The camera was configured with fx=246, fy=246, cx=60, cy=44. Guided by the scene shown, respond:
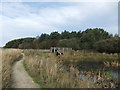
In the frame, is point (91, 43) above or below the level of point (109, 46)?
above

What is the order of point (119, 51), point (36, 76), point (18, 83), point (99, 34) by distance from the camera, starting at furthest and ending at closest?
1. point (99, 34)
2. point (119, 51)
3. point (36, 76)
4. point (18, 83)

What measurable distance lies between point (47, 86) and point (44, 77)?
59.9 inches

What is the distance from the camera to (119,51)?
3447 cm

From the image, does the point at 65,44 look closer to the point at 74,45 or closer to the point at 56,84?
the point at 74,45

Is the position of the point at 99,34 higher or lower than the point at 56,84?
higher

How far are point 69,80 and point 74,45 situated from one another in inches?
1497

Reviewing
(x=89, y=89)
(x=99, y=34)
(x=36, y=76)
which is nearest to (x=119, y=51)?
(x=99, y=34)

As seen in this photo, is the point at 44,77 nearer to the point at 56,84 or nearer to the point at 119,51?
the point at 56,84

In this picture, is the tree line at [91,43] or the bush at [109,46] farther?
the tree line at [91,43]

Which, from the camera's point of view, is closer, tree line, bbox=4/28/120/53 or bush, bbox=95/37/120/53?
bush, bbox=95/37/120/53

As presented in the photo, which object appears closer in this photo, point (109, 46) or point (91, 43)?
point (109, 46)

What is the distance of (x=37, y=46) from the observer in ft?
156

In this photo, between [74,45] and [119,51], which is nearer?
[119,51]

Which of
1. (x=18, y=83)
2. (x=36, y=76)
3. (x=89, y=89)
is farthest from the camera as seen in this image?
(x=36, y=76)
